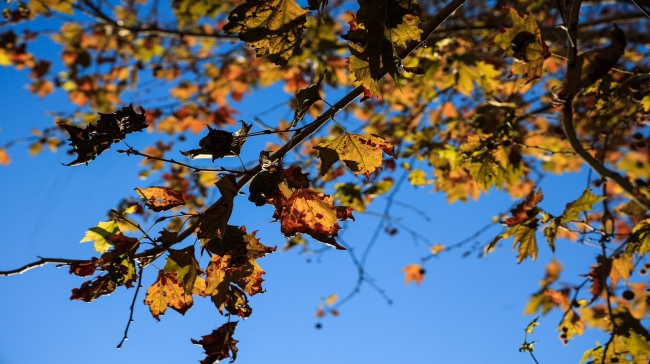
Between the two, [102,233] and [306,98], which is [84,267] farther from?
[306,98]

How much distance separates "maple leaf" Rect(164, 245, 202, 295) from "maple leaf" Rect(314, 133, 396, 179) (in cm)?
50

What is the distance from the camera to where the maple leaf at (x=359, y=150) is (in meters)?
1.43

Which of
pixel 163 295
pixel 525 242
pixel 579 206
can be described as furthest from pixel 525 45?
pixel 163 295

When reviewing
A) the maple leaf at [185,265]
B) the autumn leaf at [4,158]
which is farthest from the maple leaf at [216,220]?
the autumn leaf at [4,158]

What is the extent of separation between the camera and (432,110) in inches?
213

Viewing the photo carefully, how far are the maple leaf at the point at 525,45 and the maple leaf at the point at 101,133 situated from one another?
134cm

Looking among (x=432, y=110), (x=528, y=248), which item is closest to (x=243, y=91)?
(x=432, y=110)

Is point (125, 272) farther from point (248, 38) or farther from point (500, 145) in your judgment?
point (500, 145)

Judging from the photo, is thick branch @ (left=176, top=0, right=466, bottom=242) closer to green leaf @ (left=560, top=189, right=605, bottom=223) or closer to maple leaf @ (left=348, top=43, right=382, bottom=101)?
maple leaf @ (left=348, top=43, right=382, bottom=101)

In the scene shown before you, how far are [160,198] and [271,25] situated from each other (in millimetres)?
636

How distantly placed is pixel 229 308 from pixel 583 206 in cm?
150

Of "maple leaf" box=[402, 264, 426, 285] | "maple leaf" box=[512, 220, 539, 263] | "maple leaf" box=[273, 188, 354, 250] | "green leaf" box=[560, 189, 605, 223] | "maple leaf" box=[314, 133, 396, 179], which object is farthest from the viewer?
"maple leaf" box=[402, 264, 426, 285]

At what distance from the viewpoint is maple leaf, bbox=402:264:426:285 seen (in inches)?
201

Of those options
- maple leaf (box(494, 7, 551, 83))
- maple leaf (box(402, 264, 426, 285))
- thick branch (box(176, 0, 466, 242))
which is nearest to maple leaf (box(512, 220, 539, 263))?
maple leaf (box(494, 7, 551, 83))
